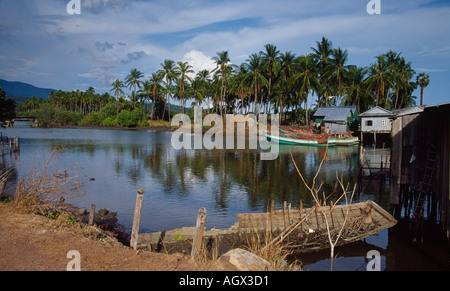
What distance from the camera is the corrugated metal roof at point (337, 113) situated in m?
53.8

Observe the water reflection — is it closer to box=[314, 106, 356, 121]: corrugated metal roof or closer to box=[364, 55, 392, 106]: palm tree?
box=[314, 106, 356, 121]: corrugated metal roof

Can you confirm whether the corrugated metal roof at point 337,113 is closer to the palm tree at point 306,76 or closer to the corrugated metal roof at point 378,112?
the palm tree at point 306,76

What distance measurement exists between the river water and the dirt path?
471 cm

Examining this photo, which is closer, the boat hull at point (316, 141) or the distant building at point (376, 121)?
the distant building at point (376, 121)

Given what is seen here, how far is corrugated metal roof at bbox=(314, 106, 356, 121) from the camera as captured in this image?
53812 mm

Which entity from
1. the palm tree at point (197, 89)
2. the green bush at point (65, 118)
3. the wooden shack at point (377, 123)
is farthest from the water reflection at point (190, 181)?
the green bush at point (65, 118)

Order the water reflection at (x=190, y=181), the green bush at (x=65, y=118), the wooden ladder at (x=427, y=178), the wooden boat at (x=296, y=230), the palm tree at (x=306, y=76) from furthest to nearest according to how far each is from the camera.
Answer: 1. the green bush at (x=65, y=118)
2. the palm tree at (x=306, y=76)
3. the water reflection at (x=190, y=181)
4. the wooden ladder at (x=427, y=178)
5. the wooden boat at (x=296, y=230)

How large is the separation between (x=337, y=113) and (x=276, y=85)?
16.7m

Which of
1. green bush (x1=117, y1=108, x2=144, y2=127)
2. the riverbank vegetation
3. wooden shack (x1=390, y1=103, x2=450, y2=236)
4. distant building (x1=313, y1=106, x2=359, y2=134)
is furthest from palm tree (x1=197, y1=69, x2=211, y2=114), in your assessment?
wooden shack (x1=390, y1=103, x2=450, y2=236)

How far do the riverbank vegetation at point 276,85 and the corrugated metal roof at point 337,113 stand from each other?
4.18m

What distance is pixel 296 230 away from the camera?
11875mm

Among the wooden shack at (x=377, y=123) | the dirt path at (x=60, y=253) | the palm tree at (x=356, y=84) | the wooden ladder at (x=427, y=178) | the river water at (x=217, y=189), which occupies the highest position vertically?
the palm tree at (x=356, y=84)

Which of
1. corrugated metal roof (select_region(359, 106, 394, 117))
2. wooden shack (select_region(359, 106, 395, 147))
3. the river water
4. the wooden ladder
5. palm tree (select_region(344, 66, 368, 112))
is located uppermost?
palm tree (select_region(344, 66, 368, 112))
